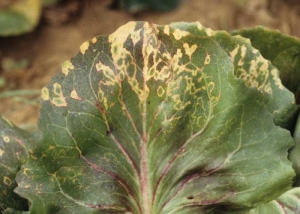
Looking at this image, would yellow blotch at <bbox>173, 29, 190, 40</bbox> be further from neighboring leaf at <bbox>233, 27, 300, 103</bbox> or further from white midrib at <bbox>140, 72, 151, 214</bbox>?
neighboring leaf at <bbox>233, 27, 300, 103</bbox>

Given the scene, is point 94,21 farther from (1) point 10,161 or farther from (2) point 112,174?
(2) point 112,174

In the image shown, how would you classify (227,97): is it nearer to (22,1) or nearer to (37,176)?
(37,176)

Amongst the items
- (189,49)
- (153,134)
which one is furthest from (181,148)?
(189,49)

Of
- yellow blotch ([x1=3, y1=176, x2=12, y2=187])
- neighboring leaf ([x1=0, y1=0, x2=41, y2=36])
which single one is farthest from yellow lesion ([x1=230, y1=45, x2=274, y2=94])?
neighboring leaf ([x1=0, y1=0, x2=41, y2=36])

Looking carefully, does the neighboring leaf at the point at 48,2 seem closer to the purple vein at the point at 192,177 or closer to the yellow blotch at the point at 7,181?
the yellow blotch at the point at 7,181

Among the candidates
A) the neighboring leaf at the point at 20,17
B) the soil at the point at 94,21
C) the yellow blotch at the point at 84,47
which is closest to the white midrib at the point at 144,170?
the yellow blotch at the point at 84,47
